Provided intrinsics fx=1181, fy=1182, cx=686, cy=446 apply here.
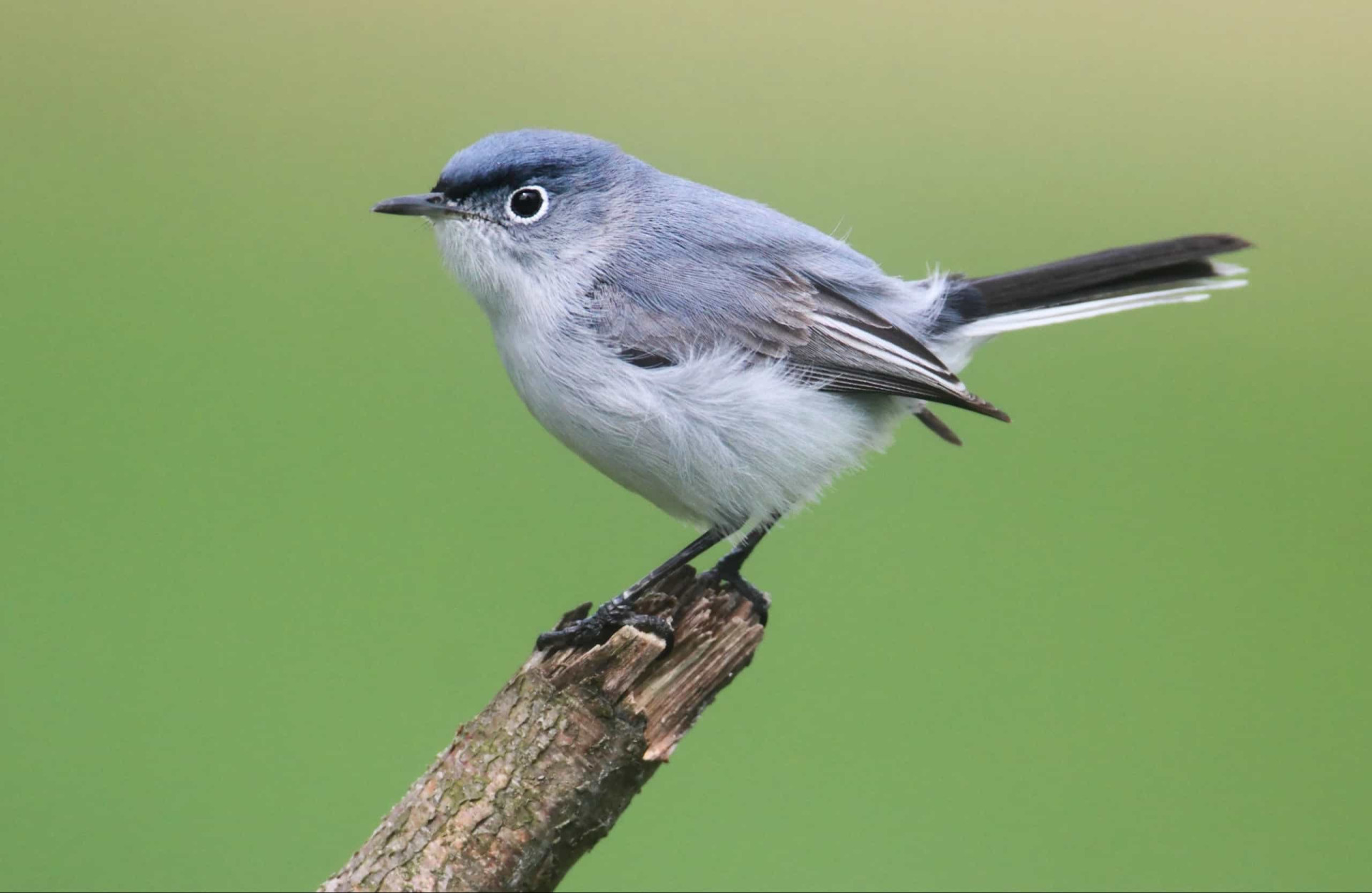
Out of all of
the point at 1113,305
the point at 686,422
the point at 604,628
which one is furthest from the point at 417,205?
the point at 1113,305

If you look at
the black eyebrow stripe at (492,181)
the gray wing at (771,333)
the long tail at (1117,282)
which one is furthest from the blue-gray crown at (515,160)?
the long tail at (1117,282)

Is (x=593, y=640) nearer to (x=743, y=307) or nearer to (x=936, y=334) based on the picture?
(x=743, y=307)

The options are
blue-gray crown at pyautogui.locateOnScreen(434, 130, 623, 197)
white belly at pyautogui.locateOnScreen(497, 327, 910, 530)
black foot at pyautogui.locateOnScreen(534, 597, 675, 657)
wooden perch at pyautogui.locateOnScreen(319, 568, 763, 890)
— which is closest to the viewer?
wooden perch at pyautogui.locateOnScreen(319, 568, 763, 890)

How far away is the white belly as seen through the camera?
7.92ft

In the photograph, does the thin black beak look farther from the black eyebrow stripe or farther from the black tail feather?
the black tail feather

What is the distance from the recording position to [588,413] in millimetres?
2420

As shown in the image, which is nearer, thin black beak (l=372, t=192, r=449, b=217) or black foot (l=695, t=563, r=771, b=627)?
thin black beak (l=372, t=192, r=449, b=217)

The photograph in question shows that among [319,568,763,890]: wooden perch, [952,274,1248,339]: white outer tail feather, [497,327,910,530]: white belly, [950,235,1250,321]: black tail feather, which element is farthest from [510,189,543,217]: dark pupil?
[950,235,1250,321]: black tail feather

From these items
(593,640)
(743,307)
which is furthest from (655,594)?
(743,307)

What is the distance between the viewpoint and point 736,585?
291 centimetres

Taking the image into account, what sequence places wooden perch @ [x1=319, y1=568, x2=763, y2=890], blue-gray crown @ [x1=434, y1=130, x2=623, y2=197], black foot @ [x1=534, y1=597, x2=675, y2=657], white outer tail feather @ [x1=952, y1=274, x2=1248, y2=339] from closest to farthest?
wooden perch @ [x1=319, y1=568, x2=763, y2=890] < black foot @ [x1=534, y1=597, x2=675, y2=657] < blue-gray crown @ [x1=434, y1=130, x2=623, y2=197] < white outer tail feather @ [x1=952, y1=274, x2=1248, y2=339]

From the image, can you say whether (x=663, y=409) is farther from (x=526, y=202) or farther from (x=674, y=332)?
(x=526, y=202)

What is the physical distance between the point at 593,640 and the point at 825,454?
0.66 m

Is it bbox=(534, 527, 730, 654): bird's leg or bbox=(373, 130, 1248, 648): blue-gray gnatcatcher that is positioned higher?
bbox=(373, 130, 1248, 648): blue-gray gnatcatcher
